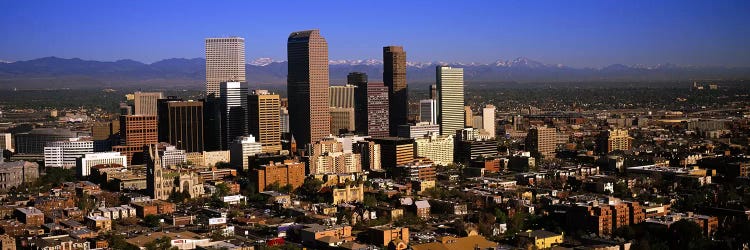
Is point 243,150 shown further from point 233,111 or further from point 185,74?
point 185,74

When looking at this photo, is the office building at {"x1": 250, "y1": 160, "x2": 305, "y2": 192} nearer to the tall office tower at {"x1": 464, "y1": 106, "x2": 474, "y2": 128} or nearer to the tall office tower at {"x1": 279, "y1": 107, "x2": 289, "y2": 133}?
the tall office tower at {"x1": 279, "y1": 107, "x2": 289, "y2": 133}

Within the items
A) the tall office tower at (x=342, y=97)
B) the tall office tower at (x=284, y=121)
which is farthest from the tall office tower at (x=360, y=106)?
the tall office tower at (x=284, y=121)

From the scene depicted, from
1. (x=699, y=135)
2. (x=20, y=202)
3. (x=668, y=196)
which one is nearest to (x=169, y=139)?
(x=20, y=202)

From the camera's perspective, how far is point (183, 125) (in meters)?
36.6

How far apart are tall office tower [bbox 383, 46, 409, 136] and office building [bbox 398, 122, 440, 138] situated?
3440mm

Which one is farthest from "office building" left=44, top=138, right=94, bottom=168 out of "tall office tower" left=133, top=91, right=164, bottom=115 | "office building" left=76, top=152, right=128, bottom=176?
"tall office tower" left=133, top=91, right=164, bottom=115

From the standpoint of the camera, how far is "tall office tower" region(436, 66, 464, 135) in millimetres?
42250

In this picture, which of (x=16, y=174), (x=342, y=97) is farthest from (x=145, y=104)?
(x=16, y=174)

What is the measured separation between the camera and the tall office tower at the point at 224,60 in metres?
49.5

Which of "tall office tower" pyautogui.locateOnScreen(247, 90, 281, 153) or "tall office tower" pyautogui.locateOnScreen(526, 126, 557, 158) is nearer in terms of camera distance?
"tall office tower" pyautogui.locateOnScreen(247, 90, 281, 153)

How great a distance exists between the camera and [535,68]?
141625 mm

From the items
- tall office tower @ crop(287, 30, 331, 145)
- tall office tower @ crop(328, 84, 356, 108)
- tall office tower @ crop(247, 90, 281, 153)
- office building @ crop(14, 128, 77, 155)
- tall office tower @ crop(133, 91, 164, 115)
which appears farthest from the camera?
tall office tower @ crop(328, 84, 356, 108)

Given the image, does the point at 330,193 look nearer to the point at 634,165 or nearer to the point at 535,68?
the point at 634,165

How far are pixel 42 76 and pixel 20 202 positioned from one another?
230 ft
